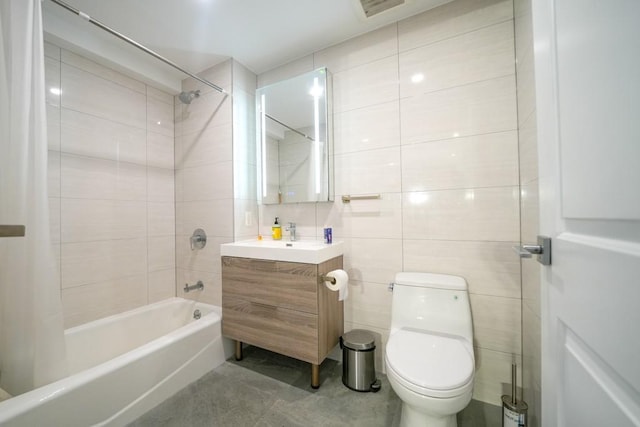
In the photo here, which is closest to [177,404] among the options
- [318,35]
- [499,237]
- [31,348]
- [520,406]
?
[31,348]

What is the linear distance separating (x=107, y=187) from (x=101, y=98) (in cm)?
69

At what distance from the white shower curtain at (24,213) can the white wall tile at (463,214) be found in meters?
1.88

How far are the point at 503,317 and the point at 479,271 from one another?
0.27m

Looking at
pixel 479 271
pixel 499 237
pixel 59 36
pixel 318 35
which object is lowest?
pixel 479 271

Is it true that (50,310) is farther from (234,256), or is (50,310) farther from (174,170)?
(174,170)

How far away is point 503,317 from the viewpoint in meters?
1.35

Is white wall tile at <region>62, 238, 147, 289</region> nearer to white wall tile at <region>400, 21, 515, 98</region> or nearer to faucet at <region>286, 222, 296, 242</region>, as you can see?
faucet at <region>286, 222, 296, 242</region>

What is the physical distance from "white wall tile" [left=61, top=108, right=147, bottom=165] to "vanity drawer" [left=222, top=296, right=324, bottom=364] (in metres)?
1.47

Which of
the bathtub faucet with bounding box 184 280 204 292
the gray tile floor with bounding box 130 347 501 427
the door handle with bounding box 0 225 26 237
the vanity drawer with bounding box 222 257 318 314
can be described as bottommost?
the gray tile floor with bounding box 130 347 501 427

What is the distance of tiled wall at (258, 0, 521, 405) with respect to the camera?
53.2 inches

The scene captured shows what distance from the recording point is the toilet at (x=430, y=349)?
3.11 ft

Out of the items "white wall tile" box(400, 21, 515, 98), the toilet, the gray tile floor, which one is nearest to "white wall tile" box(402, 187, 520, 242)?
the toilet

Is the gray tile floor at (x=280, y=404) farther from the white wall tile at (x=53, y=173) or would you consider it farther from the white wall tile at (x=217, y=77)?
the white wall tile at (x=217, y=77)

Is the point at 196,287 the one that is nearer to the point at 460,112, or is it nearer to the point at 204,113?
the point at 204,113
